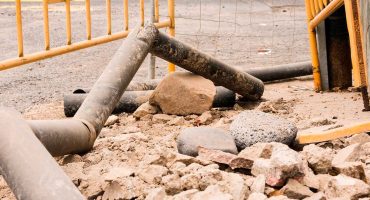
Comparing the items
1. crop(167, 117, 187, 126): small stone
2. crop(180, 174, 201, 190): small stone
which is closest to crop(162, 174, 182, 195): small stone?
crop(180, 174, 201, 190): small stone

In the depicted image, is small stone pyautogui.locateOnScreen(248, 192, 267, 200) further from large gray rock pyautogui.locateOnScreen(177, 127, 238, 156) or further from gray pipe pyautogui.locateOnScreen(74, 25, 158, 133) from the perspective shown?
gray pipe pyautogui.locateOnScreen(74, 25, 158, 133)

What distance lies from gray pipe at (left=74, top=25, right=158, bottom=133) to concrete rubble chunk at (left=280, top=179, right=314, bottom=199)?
4.43ft

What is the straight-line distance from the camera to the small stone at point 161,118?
199 inches

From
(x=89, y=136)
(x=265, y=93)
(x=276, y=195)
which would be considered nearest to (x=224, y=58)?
(x=265, y=93)

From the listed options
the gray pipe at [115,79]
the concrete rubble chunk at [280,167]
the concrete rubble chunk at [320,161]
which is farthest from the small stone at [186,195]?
the gray pipe at [115,79]

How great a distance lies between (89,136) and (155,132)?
3.03ft

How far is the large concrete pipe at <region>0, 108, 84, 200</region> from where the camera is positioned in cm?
250

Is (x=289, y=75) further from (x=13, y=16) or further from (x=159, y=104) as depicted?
(x=13, y=16)

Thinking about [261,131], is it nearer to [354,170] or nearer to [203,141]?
[203,141]

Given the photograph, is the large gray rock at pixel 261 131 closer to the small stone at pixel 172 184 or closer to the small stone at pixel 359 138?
the small stone at pixel 359 138

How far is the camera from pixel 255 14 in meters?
12.3

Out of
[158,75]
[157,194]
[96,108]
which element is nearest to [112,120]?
[96,108]

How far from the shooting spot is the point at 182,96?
5160 millimetres

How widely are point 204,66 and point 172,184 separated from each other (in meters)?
2.17
